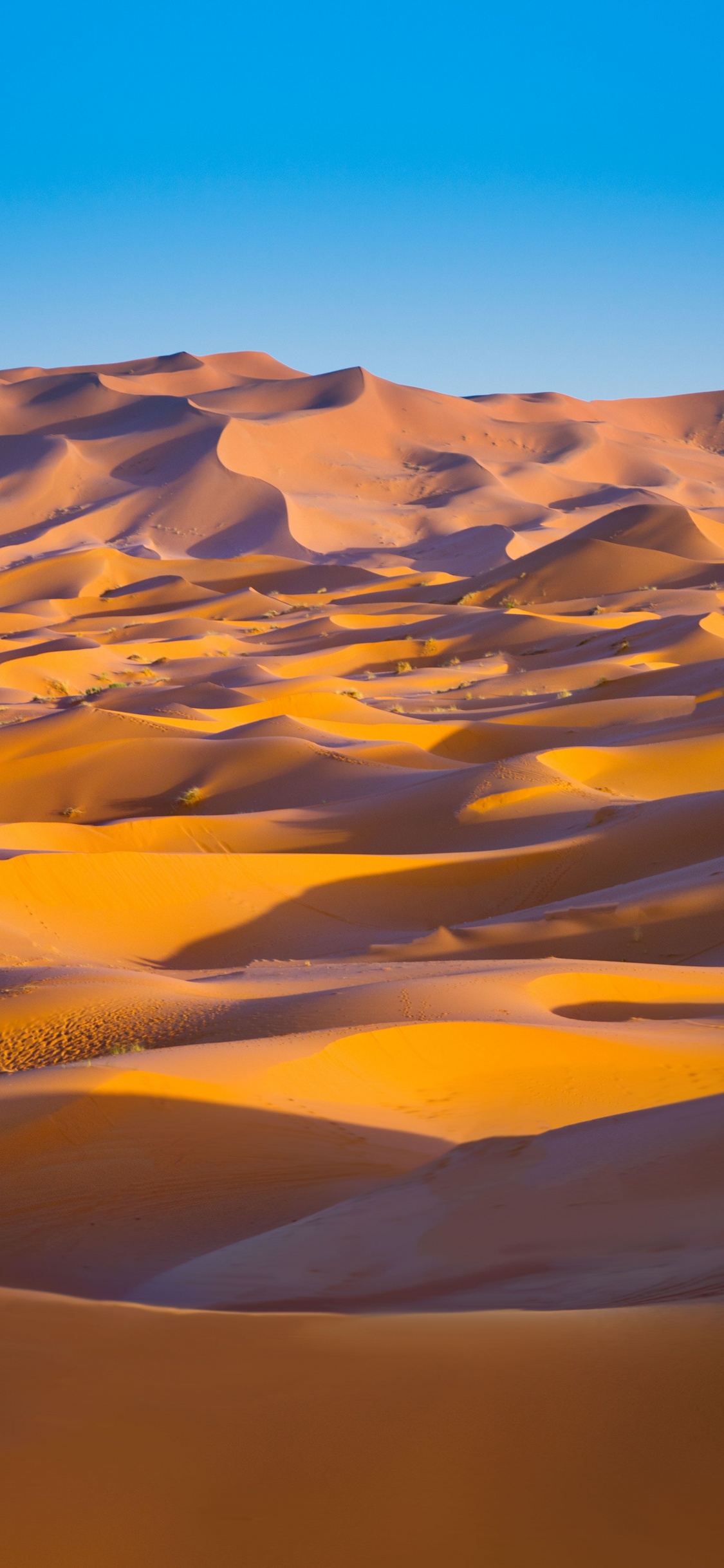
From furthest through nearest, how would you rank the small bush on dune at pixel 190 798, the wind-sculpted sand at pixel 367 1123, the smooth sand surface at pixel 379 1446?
the small bush on dune at pixel 190 798
the wind-sculpted sand at pixel 367 1123
the smooth sand surface at pixel 379 1446

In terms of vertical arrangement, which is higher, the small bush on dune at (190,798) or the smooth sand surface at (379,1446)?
the smooth sand surface at (379,1446)

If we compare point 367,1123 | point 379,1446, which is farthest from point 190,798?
point 379,1446

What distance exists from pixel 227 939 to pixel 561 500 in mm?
68912

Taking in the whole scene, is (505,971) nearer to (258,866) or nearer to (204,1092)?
(204,1092)

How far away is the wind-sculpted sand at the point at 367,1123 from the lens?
1837 millimetres

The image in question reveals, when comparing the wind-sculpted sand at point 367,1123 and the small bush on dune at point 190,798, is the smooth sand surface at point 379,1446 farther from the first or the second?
the small bush on dune at point 190,798

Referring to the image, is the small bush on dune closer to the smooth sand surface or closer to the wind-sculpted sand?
the wind-sculpted sand

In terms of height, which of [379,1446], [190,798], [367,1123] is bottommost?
[367,1123]

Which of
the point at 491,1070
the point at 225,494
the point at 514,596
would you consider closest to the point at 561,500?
the point at 225,494


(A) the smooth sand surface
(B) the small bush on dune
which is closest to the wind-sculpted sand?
(A) the smooth sand surface

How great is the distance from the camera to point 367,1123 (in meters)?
5.23

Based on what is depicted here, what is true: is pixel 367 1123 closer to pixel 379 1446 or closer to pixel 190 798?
pixel 379 1446

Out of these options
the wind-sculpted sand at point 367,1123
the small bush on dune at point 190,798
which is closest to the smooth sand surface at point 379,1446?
the wind-sculpted sand at point 367,1123

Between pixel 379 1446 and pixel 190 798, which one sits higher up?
pixel 379 1446
